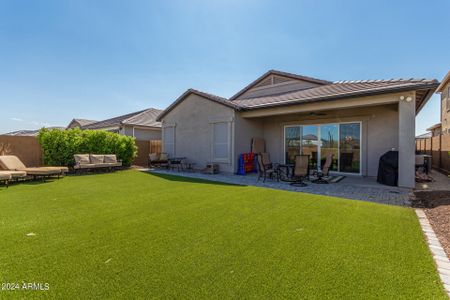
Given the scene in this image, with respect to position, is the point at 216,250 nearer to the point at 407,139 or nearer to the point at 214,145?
the point at 407,139

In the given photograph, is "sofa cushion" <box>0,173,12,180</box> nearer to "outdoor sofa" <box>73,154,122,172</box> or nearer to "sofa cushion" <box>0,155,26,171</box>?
"sofa cushion" <box>0,155,26,171</box>

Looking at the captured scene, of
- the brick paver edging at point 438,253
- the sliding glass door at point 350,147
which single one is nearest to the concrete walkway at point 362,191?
the brick paver edging at point 438,253

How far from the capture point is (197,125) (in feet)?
42.4

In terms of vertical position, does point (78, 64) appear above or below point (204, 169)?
above

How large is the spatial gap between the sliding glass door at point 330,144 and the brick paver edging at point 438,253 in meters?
6.27

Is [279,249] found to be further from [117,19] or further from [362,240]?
[117,19]

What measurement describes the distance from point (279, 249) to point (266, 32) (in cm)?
1074

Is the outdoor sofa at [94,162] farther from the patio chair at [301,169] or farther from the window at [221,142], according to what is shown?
the patio chair at [301,169]

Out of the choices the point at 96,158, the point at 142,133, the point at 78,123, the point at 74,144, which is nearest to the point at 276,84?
the point at 96,158

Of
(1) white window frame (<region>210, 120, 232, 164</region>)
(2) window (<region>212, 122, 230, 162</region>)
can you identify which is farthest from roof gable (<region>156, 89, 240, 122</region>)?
(2) window (<region>212, 122, 230, 162</region>)

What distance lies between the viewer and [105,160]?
12000mm

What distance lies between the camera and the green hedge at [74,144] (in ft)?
37.4

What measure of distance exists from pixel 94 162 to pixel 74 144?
5.03 feet

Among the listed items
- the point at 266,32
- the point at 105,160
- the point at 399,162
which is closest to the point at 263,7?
the point at 266,32
